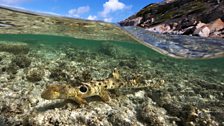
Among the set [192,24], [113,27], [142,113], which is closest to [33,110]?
[142,113]

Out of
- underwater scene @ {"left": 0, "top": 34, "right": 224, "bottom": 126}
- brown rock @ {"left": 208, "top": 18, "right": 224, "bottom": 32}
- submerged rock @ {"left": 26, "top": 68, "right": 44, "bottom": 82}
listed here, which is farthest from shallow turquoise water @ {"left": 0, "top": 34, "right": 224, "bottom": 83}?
submerged rock @ {"left": 26, "top": 68, "right": 44, "bottom": 82}

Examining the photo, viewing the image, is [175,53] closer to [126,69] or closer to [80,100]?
[126,69]

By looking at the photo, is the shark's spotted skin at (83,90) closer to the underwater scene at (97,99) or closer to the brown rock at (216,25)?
the underwater scene at (97,99)

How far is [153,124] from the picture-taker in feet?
29.5

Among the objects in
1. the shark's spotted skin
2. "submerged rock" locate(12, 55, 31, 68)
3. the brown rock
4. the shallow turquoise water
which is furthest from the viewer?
the brown rock

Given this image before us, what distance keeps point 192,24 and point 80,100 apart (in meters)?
22.6

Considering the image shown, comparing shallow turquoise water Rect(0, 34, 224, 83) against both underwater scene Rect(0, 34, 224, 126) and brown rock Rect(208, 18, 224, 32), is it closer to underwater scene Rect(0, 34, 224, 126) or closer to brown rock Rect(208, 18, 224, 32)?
brown rock Rect(208, 18, 224, 32)

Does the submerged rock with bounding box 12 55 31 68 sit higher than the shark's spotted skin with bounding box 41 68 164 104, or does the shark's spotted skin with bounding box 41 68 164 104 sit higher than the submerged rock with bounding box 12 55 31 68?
the shark's spotted skin with bounding box 41 68 164 104

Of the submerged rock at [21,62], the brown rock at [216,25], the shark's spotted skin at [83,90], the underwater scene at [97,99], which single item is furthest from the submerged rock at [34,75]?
the brown rock at [216,25]

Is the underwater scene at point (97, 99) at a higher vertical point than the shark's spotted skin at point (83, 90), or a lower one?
lower

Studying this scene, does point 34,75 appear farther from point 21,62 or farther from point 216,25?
A: point 216,25

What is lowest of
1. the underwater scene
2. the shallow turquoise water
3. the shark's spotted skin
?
the shallow turquoise water

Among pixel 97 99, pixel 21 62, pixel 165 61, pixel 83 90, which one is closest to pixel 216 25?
pixel 165 61

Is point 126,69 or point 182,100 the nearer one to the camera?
point 182,100
